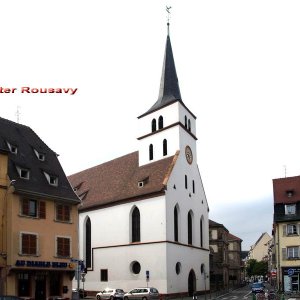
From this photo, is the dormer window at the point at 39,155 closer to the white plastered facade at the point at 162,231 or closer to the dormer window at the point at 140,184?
the white plastered facade at the point at 162,231

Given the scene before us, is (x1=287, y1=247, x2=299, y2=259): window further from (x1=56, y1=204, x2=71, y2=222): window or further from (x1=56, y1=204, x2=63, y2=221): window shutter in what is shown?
(x1=56, y1=204, x2=63, y2=221): window shutter

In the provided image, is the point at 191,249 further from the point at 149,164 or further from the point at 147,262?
the point at 149,164

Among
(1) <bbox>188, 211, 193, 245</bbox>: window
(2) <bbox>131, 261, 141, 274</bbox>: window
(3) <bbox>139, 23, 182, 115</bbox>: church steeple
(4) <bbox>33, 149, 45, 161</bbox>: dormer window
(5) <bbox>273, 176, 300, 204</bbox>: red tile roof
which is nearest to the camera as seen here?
(4) <bbox>33, 149, 45, 161</bbox>: dormer window

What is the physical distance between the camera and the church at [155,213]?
56.5 meters

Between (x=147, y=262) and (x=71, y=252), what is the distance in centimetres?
1438

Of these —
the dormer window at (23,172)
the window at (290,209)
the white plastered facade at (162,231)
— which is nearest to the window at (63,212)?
the dormer window at (23,172)

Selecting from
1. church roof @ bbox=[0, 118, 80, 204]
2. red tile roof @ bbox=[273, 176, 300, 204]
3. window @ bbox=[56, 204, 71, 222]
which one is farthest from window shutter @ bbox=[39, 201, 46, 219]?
red tile roof @ bbox=[273, 176, 300, 204]

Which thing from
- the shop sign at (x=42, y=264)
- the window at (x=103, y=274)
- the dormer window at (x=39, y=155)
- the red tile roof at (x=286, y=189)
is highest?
the dormer window at (x=39, y=155)

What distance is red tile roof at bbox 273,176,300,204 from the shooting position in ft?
209

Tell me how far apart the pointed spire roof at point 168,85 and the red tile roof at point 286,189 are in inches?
674

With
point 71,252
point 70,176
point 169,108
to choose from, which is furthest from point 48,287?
point 70,176

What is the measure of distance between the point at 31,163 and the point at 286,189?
34.7 meters

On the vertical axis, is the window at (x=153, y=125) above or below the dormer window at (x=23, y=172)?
above

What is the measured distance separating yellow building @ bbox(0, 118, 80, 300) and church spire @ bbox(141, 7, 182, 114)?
74.3ft
